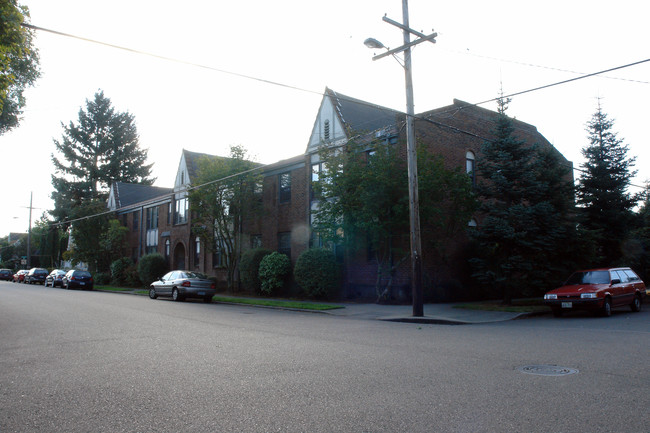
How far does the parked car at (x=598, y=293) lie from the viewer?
14992 millimetres

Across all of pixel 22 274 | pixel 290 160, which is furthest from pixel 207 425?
pixel 22 274

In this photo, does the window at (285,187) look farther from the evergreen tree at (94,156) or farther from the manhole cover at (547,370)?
the evergreen tree at (94,156)

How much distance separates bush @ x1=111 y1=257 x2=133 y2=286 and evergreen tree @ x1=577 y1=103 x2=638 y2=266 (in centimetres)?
3272

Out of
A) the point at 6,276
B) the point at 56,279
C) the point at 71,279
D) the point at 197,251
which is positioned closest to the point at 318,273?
the point at 197,251

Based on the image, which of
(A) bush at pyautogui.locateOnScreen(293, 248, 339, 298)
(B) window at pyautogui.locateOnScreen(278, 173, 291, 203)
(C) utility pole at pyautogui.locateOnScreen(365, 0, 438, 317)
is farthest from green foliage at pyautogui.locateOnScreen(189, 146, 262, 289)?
(C) utility pole at pyautogui.locateOnScreen(365, 0, 438, 317)

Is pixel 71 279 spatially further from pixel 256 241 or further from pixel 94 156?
pixel 94 156

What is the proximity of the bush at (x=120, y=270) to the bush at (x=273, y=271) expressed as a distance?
61.6ft

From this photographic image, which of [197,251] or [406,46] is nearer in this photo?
[406,46]

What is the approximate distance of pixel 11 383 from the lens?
6168 millimetres

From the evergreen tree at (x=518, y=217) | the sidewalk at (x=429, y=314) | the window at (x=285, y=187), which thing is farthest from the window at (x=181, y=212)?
the evergreen tree at (x=518, y=217)

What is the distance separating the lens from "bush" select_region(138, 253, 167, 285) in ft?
115

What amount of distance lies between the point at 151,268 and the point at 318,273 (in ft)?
59.0

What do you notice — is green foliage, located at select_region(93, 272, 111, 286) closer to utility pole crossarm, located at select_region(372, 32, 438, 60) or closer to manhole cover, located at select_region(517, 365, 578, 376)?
utility pole crossarm, located at select_region(372, 32, 438, 60)

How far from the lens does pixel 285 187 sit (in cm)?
2764
